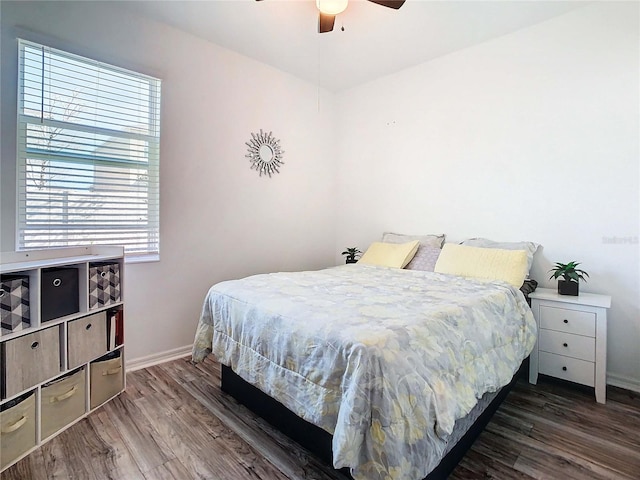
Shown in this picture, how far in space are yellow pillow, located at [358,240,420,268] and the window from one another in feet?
6.50

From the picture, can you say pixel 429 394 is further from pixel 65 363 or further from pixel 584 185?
pixel 584 185

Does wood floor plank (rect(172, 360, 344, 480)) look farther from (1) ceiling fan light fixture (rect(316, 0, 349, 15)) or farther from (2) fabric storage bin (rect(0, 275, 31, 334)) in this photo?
(1) ceiling fan light fixture (rect(316, 0, 349, 15))

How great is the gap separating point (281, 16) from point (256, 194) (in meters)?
1.57

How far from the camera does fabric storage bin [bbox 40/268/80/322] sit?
174cm

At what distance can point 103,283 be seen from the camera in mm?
2080

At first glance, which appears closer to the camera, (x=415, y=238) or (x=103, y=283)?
(x=103, y=283)

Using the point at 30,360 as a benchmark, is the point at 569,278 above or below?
above

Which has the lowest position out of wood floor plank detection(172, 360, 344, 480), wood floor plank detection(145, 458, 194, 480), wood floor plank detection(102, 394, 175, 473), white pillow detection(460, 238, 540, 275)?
wood floor plank detection(145, 458, 194, 480)

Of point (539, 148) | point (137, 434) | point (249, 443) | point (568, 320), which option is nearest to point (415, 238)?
point (539, 148)

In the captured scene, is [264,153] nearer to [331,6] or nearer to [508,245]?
[331,6]

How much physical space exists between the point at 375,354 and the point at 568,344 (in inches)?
74.2

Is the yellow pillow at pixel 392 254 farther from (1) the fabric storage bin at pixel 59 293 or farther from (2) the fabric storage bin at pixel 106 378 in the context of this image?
(1) the fabric storage bin at pixel 59 293

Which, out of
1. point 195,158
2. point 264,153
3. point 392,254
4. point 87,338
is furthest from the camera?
point 264,153

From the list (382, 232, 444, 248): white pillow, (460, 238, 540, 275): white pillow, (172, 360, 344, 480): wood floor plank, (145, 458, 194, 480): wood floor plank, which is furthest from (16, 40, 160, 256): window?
(460, 238, 540, 275): white pillow
